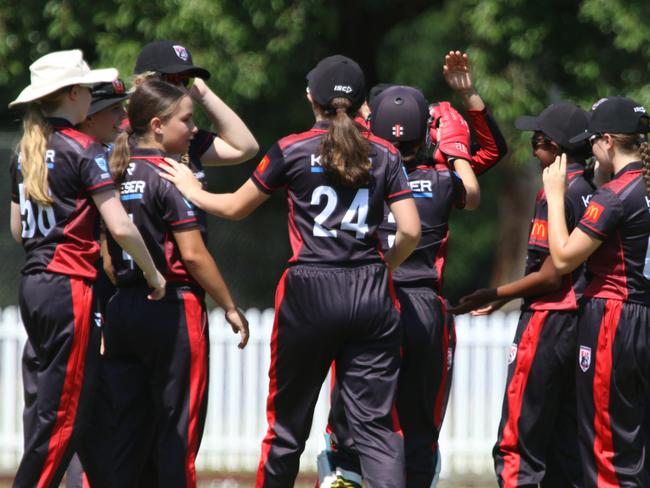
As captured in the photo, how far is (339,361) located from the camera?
565cm

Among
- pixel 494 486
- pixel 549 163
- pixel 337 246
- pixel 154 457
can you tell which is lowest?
pixel 494 486

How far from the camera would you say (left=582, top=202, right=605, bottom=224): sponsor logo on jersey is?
18.8ft

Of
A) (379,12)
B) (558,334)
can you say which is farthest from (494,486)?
(379,12)

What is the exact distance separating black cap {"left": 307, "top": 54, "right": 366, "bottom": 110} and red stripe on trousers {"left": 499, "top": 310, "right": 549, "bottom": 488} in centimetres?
158

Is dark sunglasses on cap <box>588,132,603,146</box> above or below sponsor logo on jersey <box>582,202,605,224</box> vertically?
above

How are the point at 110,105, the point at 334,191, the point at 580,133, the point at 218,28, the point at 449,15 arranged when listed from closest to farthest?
1. the point at 334,191
2. the point at 110,105
3. the point at 580,133
4. the point at 218,28
5. the point at 449,15

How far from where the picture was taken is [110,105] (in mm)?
5883

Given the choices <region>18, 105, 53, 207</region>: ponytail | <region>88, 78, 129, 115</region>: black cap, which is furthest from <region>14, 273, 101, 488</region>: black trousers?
<region>88, 78, 129, 115</region>: black cap

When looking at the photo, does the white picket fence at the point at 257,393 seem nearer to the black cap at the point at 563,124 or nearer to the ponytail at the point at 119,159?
the black cap at the point at 563,124

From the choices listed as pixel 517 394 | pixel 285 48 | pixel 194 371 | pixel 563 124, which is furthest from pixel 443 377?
pixel 285 48

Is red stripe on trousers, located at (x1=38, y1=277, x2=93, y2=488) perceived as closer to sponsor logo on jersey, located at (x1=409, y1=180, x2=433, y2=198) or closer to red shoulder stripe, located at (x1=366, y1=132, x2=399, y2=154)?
red shoulder stripe, located at (x1=366, y1=132, x2=399, y2=154)

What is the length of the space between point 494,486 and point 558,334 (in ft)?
11.1

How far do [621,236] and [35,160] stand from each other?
2751 millimetres

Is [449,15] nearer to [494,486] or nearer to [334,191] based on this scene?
[494,486]
